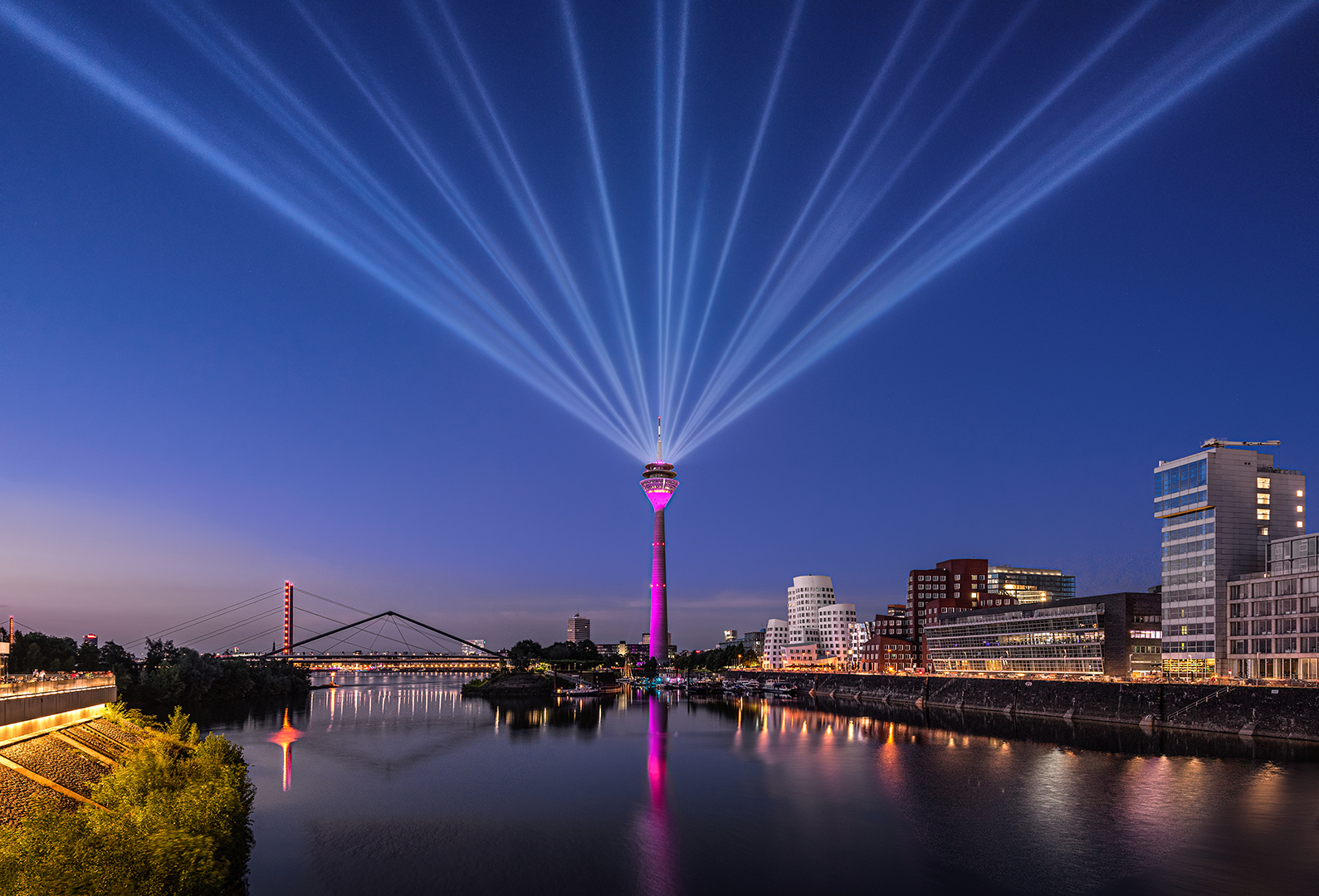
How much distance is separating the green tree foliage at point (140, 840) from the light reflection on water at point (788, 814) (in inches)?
168

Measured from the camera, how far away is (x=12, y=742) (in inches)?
1155

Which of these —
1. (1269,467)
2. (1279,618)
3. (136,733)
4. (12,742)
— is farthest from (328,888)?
(1269,467)

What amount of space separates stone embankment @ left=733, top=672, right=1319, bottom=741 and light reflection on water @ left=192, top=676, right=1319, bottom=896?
4102 millimetres

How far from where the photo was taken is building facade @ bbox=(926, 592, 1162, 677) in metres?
114

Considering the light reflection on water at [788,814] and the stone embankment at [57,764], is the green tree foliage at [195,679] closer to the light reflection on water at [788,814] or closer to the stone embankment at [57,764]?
the light reflection on water at [788,814]

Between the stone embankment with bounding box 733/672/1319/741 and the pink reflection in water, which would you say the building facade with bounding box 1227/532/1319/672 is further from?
the pink reflection in water

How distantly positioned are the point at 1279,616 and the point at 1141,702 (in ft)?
60.6

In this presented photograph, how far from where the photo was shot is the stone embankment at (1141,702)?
72.2 meters

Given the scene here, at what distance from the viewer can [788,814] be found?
47000mm

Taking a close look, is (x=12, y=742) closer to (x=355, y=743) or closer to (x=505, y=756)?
(x=505, y=756)

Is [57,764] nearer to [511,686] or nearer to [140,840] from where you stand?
[140,840]

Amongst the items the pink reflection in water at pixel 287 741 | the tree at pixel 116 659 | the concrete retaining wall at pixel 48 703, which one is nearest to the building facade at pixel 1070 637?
the pink reflection in water at pixel 287 741

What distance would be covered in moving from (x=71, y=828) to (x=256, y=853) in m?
17.2

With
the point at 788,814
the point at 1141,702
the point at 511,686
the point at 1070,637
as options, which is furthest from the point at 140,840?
the point at 511,686
